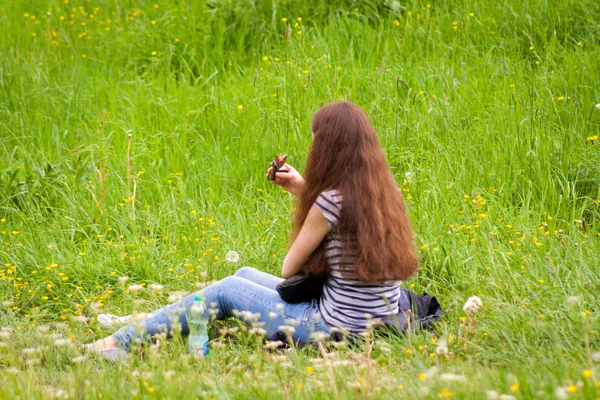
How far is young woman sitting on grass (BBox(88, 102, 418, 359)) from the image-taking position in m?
3.24

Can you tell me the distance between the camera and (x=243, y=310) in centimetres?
349

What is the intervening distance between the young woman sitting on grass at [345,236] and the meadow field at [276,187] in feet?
0.52

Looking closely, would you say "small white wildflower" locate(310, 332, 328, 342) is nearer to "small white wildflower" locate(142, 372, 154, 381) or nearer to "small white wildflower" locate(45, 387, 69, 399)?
"small white wildflower" locate(142, 372, 154, 381)

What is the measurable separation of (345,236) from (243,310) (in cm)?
59

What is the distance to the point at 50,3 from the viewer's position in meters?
8.20

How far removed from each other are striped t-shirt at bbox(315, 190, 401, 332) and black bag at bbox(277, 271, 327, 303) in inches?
3.4

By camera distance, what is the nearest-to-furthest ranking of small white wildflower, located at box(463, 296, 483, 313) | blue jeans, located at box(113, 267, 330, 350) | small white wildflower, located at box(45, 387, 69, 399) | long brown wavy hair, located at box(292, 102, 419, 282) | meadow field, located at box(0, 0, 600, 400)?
small white wildflower, located at box(45, 387, 69, 399) < meadow field, located at box(0, 0, 600, 400) < small white wildflower, located at box(463, 296, 483, 313) < long brown wavy hair, located at box(292, 102, 419, 282) < blue jeans, located at box(113, 267, 330, 350)

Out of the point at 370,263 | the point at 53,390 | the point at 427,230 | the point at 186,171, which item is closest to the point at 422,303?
→ the point at 370,263

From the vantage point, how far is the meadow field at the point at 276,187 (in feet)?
9.59

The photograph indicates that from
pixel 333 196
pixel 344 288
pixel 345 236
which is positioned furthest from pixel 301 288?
pixel 333 196

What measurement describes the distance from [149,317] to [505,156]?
238cm

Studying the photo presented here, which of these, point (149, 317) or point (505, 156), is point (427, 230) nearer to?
point (505, 156)

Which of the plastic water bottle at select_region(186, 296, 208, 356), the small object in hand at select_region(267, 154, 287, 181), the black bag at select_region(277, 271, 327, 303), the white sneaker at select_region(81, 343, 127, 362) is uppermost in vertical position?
the small object in hand at select_region(267, 154, 287, 181)

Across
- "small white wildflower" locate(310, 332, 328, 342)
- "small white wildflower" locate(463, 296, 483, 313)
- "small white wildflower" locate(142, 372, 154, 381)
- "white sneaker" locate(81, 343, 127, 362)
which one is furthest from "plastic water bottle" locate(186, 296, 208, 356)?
"small white wildflower" locate(463, 296, 483, 313)
